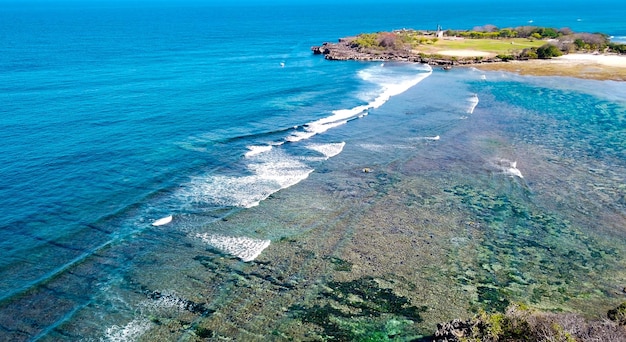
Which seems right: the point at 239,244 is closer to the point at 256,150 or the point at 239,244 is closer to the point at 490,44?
the point at 256,150

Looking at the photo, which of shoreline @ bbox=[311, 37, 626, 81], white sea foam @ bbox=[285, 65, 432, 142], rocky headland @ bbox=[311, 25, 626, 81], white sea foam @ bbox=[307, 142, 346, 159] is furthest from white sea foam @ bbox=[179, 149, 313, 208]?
rocky headland @ bbox=[311, 25, 626, 81]

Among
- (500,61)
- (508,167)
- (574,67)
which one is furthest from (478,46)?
(508,167)

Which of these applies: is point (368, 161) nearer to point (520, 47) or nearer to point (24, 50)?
point (520, 47)

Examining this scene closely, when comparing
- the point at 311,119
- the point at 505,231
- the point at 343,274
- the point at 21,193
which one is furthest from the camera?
the point at 311,119

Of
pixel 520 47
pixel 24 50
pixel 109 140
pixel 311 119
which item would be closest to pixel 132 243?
pixel 109 140

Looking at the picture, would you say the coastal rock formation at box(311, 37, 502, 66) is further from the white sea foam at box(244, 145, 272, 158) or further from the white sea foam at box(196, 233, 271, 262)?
the white sea foam at box(196, 233, 271, 262)
